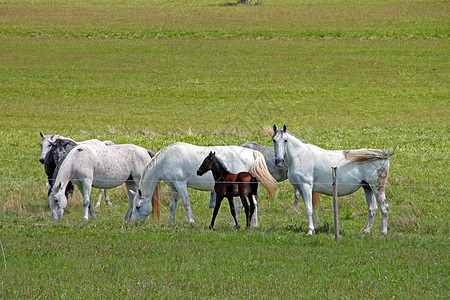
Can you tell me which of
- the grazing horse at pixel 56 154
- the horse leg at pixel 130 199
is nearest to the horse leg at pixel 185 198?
the horse leg at pixel 130 199

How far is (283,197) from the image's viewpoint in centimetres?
1628

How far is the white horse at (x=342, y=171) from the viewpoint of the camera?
40.0 feet

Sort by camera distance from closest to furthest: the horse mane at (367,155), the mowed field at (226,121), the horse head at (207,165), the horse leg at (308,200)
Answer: the mowed field at (226,121) < the horse leg at (308,200) < the horse mane at (367,155) < the horse head at (207,165)

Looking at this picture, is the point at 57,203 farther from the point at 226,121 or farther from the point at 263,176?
the point at 226,121

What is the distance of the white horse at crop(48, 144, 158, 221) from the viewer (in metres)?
13.9

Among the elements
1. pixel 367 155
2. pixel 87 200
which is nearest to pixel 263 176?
pixel 367 155

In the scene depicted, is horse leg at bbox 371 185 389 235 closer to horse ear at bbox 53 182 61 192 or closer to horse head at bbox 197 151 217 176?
horse head at bbox 197 151 217 176

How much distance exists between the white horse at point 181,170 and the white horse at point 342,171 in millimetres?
1284

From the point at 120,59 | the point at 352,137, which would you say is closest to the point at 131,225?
the point at 352,137

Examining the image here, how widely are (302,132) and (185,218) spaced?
1481cm

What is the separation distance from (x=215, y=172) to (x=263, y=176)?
44.4 inches

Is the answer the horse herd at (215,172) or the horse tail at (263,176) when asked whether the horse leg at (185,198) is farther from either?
the horse tail at (263,176)

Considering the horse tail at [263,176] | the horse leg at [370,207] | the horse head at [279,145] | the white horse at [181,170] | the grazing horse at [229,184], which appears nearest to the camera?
the horse head at [279,145]

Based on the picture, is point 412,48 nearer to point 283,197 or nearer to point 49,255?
point 283,197
